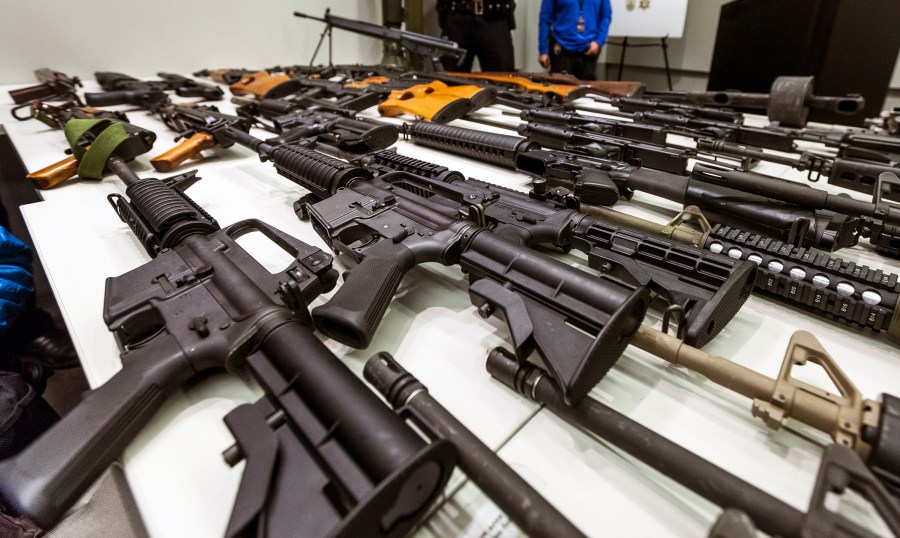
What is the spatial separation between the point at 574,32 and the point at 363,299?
5.52 meters

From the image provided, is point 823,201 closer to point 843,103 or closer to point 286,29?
point 843,103

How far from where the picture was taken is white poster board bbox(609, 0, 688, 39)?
19.0ft

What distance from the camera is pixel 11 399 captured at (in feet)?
5.16

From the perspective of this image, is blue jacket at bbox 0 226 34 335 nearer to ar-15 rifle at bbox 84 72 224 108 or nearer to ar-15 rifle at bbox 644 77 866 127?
ar-15 rifle at bbox 84 72 224 108

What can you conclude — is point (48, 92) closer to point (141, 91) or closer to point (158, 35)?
point (141, 91)

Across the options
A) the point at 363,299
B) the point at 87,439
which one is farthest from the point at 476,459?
the point at 87,439

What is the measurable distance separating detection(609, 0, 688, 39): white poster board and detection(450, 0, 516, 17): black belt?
1892mm

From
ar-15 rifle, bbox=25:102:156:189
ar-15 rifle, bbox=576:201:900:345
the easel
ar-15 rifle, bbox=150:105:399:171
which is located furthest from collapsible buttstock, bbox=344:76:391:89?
the easel

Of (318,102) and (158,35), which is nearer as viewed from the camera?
(318,102)

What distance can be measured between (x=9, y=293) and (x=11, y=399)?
0.40m

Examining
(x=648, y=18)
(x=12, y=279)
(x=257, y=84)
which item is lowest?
(x=12, y=279)

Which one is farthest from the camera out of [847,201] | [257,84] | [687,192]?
[257,84]

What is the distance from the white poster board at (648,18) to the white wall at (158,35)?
3.50 m

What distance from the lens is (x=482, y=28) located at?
548 cm
